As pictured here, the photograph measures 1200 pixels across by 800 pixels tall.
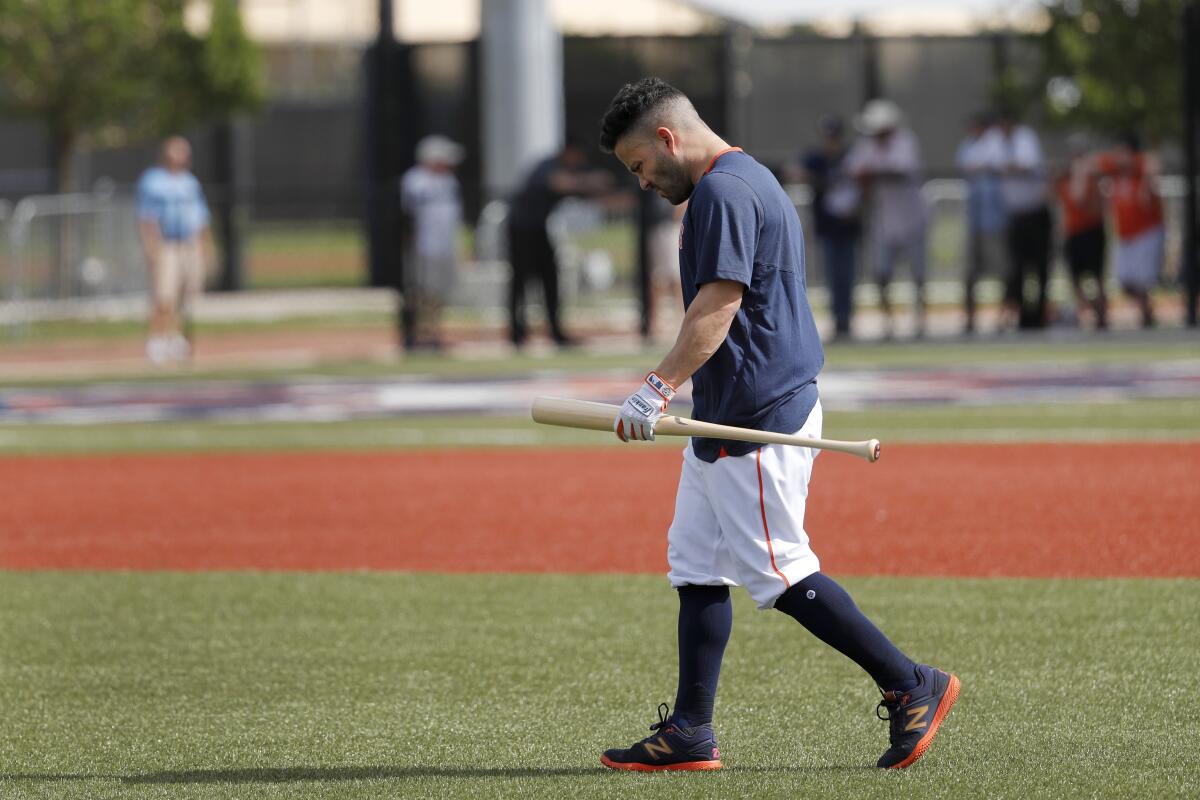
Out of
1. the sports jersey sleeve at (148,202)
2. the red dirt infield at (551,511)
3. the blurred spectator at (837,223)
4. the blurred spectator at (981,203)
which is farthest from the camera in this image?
the blurred spectator at (981,203)

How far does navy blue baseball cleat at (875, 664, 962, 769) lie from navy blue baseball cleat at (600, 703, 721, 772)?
1.56 ft

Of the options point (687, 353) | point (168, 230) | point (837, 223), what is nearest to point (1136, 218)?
point (837, 223)

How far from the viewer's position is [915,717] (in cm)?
555

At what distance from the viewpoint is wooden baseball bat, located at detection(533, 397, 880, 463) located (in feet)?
17.7

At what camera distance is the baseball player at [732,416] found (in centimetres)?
545

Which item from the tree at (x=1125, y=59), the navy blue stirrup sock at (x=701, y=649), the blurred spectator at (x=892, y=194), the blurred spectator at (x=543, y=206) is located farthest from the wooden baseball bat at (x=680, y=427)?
the tree at (x=1125, y=59)

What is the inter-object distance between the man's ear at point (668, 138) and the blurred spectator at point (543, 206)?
1543 cm

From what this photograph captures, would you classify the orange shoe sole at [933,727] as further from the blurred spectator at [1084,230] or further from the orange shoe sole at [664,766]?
the blurred spectator at [1084,230]

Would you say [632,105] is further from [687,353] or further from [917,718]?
[917,718]

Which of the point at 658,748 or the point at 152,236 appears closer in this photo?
the point at 658,748

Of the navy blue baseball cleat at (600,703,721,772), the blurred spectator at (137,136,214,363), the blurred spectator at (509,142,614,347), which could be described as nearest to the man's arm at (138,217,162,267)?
the blurred spectator at (137,136,214,363)

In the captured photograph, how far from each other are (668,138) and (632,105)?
132 millimetres

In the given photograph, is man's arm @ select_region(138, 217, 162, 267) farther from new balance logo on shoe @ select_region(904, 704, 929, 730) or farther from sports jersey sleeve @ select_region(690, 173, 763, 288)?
new balance logo on shoe @ select_region(904, 704, 929, 730)

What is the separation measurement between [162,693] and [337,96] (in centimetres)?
4261
